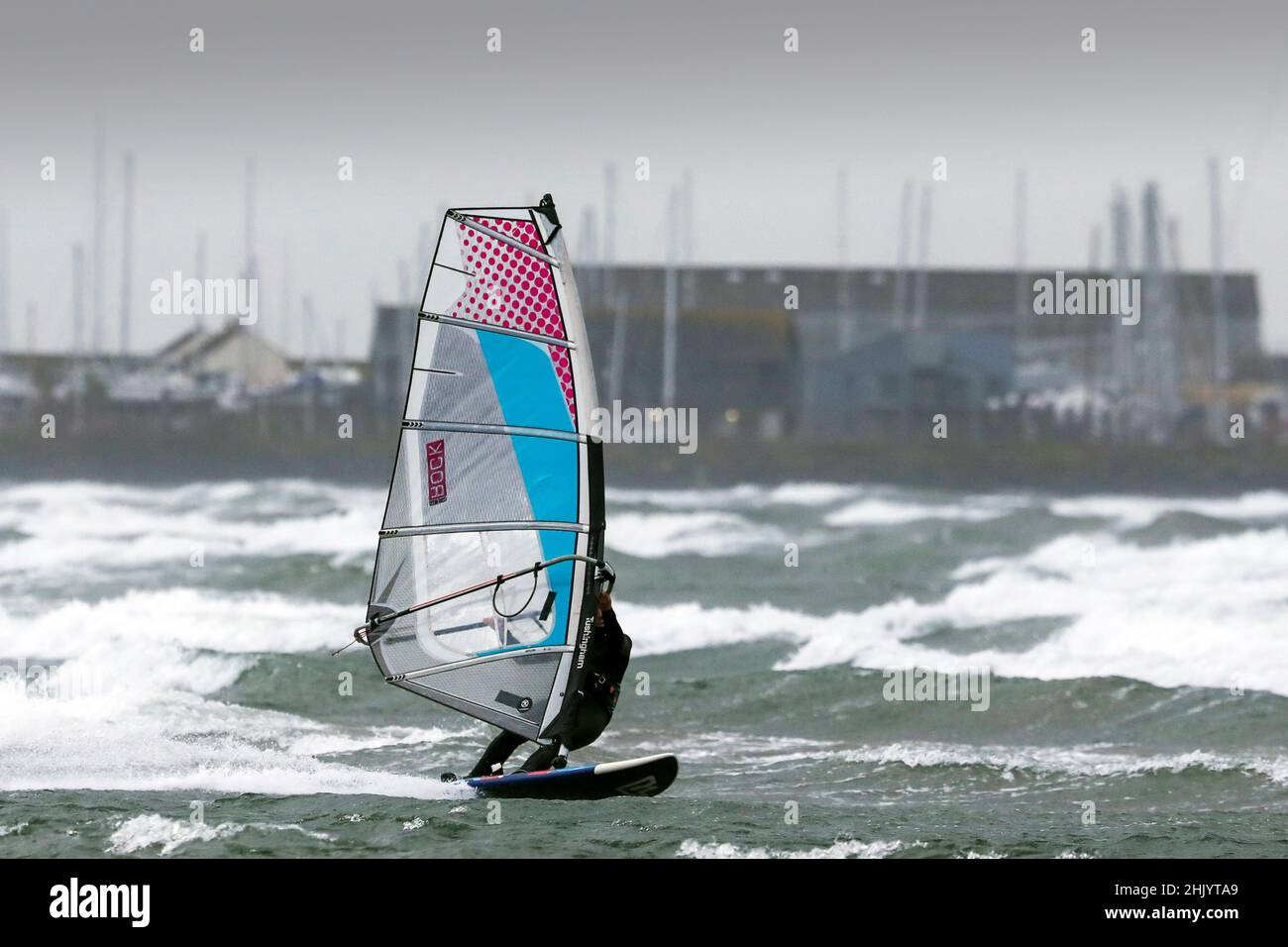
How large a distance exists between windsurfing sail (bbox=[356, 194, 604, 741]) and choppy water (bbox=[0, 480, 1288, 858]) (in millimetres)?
747

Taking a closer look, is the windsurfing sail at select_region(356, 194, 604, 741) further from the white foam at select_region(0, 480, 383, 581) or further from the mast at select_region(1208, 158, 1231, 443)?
the mast at select_region(1208, 158, 1231, 443)

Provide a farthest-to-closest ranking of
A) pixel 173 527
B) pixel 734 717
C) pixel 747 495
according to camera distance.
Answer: pixel 747 495 < pixel 173 527 < pixel 734 717

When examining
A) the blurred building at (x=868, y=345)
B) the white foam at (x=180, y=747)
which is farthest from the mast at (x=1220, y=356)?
the white foam at (x=180, y=747)

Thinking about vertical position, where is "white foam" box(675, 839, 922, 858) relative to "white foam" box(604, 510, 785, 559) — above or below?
below

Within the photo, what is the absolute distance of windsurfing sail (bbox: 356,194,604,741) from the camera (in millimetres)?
9188

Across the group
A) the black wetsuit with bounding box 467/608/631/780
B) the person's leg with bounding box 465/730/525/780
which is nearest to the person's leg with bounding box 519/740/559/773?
the black wetsuit with bounding box 467/608/631/780

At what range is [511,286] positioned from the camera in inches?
367

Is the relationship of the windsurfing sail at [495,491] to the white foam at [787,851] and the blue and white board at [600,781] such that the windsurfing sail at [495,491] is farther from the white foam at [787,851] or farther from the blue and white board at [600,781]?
the white foam at [787,851]

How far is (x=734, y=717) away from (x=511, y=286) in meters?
5.69

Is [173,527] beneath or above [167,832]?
above

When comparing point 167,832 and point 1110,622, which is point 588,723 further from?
point 1110,622

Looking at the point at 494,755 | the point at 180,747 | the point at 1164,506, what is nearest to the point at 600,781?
the point at 494,755

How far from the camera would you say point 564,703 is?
923 centimetres

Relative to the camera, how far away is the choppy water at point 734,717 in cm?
905
